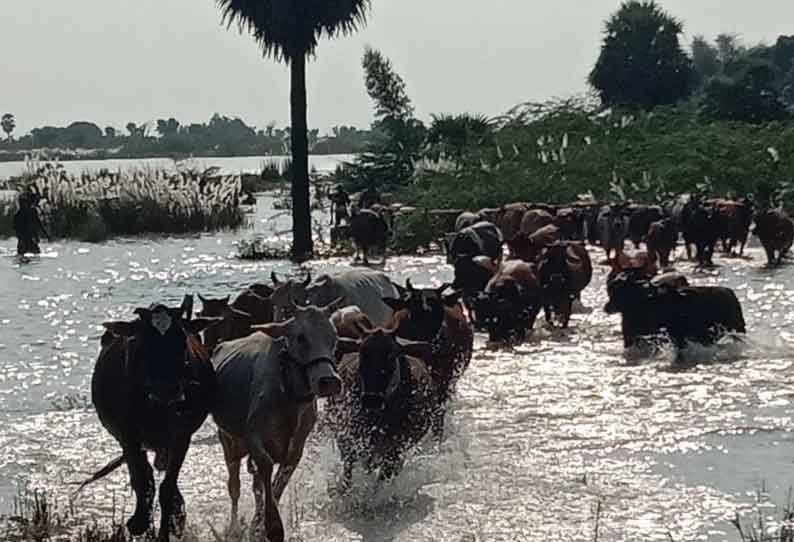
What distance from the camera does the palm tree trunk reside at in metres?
33.3

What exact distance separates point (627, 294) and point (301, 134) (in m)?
18.8

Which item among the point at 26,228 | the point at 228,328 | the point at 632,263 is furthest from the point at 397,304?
the point at 26,228

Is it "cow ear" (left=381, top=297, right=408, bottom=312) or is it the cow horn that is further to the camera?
"cow ear" (left=381, top=297, right=408, bottom=312)

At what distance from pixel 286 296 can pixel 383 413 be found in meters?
2.07

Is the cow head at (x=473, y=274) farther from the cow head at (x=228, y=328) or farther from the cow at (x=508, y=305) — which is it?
the cow head at (x=228, y=328)

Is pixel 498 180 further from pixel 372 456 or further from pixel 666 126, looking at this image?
pixel 372 456

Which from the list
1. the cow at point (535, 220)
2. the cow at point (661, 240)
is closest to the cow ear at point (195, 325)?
the cow at point (661, 240)

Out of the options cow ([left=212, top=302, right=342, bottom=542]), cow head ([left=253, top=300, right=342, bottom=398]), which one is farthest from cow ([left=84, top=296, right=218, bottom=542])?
cow head ([left=253, top=300, right=342, bottom=398])

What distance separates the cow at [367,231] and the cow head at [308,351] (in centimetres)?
2230

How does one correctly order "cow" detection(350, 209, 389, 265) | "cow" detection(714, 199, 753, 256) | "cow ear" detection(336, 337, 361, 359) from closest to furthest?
"cow ear" detection(336, 337, 361, 359), "cow" detection(714, 199, 753, 256), "cow" detection(350, 209, 389, 265)

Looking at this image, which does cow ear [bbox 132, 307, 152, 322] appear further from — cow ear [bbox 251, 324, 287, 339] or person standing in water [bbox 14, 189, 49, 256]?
person standing in water [bbox 14, 189, 49, 256]

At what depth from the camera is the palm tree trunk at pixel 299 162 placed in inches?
1312

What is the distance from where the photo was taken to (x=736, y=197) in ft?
115

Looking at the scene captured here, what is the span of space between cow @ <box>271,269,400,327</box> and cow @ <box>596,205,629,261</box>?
13.9m
